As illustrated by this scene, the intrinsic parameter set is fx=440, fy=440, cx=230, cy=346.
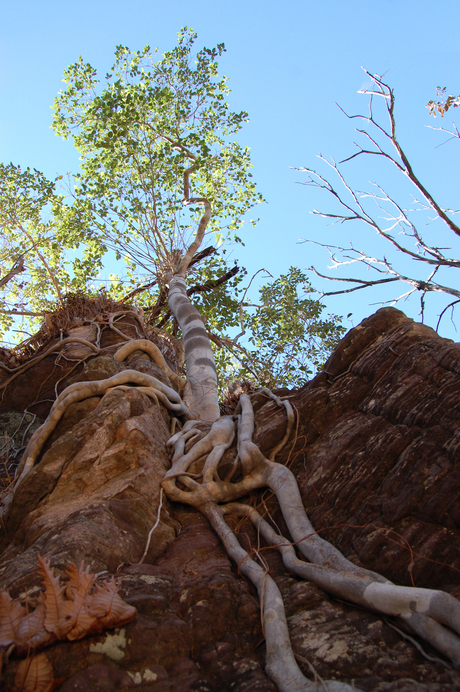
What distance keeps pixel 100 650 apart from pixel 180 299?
569 centimetres

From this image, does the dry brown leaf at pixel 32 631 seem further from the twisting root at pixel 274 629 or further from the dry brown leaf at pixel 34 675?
the twisting root at pixel 274 629

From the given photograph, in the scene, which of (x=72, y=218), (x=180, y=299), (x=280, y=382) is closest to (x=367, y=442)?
(x=180, y=299)

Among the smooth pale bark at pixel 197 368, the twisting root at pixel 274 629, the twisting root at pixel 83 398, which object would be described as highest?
the smooth pale bark at pixel 197 368

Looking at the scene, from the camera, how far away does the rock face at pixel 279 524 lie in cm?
190

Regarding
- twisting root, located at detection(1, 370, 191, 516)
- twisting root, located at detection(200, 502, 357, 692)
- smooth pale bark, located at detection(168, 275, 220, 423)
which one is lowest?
twisting root, located at detection(200, 502, 357, 692)

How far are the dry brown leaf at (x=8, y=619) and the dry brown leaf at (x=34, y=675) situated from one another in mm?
112

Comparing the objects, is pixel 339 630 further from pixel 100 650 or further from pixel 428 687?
pixel 100 650

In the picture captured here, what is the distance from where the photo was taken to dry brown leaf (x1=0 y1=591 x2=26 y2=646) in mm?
1761

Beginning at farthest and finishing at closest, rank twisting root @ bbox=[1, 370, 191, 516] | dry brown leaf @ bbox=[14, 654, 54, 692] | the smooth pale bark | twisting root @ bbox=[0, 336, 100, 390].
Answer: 1. twisting root @ bbox=[0, 336, 100, 390]
2. the smooth pale bark
3. twisting root @ bbox=[1, 370, 191, 516]
4. dry brown leaf @ bbox=[14, 654, 54, 692]

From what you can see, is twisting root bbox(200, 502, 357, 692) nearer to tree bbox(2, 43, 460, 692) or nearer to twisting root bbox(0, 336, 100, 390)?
tree bbox(2, 43, 460, 692)

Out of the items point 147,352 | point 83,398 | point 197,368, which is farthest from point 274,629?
point 147,352

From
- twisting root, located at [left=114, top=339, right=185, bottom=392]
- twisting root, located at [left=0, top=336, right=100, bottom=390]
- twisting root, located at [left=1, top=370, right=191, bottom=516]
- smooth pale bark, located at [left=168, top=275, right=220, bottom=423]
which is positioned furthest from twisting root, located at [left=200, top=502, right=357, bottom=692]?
twisting root, located at [left=0, top=336, right=100, bottom=390]

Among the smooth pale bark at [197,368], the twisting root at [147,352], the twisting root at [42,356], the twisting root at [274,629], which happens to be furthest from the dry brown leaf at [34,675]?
the twisting root at [42,356]

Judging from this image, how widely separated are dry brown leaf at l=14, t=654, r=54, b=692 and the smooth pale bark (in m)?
3.54
